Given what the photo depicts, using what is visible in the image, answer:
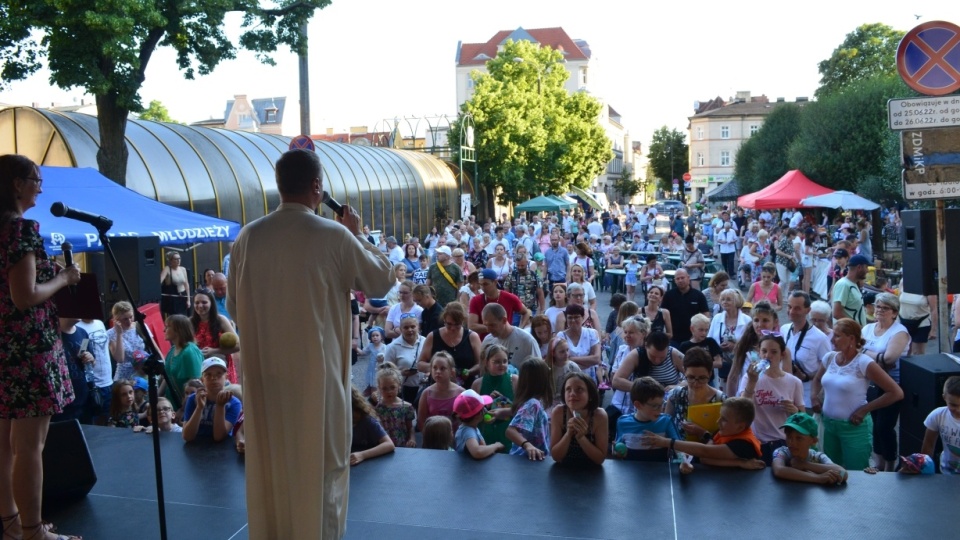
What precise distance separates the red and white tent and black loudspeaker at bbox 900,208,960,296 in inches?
902

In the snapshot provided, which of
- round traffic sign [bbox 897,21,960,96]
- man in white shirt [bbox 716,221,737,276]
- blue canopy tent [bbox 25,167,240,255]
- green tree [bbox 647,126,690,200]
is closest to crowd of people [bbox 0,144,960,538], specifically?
blue canopy tent [bbox 25,167,240,255]

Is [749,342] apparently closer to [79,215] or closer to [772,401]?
[772,401]

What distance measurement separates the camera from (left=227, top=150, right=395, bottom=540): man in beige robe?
353 cm

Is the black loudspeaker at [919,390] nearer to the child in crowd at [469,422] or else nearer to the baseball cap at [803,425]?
the baseball cap at [803,425]

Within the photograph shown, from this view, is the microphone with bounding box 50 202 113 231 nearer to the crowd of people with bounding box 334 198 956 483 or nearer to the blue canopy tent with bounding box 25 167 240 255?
the crowd of people with bounding box 334 198 956 483

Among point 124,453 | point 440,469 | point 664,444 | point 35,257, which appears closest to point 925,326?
point 664,444

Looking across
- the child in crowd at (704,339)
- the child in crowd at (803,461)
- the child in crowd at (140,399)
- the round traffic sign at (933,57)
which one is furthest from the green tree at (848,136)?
the child in crowd at (140,399)

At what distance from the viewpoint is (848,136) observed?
37.8m

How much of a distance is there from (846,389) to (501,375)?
105 inches

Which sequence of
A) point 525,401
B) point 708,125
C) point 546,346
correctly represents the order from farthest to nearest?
point 708,125 → point 546,346 → point 525,401

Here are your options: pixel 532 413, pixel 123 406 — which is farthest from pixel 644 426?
pixel 123 406

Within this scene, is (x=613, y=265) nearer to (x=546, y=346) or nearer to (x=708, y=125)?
(x=546, y=346)

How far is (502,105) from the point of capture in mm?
47531

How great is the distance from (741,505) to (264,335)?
278 cm
